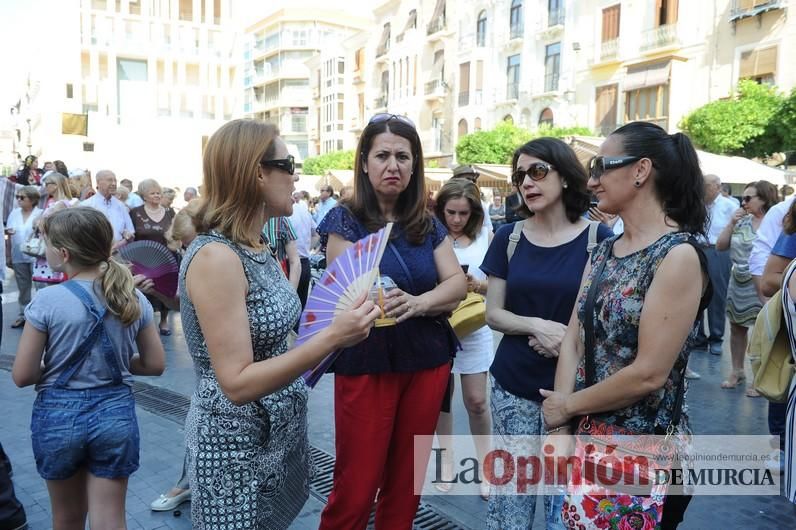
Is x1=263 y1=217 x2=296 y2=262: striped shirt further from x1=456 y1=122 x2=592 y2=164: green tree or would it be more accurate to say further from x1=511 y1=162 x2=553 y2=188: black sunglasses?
x1=456 y1=122 x2=592 y2=164: green tree

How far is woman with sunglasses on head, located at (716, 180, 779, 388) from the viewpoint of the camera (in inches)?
242

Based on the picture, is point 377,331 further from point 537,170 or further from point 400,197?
point 537,170

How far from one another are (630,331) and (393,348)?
0.99 meters

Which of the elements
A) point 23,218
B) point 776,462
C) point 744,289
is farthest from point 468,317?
point 23,218

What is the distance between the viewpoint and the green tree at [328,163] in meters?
48.1

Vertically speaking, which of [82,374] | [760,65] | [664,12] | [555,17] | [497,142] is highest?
[555,17]

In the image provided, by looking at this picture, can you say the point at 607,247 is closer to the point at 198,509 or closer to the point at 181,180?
the point at 198,509

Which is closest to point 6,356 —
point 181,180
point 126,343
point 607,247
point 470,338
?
point 126,343

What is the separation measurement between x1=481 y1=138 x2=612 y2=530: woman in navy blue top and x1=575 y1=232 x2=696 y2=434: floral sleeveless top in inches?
21.3

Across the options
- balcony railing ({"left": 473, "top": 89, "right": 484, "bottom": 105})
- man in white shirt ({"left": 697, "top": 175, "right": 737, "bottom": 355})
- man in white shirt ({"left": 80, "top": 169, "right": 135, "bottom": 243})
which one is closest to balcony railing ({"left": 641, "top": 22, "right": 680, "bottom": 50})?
balcony railing ({"left": 473, "top": 89, "right": 484, "bottom": 105})

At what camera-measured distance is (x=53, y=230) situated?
2.64m

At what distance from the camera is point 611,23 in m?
29.2

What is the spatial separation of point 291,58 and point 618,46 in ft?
164

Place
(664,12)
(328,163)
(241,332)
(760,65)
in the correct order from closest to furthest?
(241,332) < (760,65) < (664,12) < (328,163)
